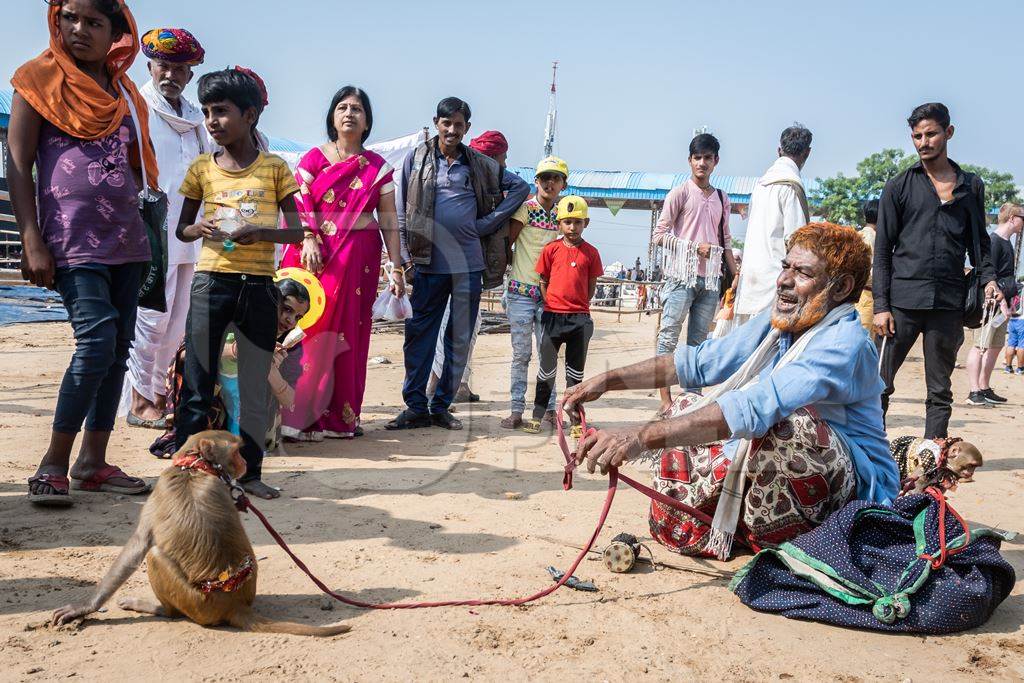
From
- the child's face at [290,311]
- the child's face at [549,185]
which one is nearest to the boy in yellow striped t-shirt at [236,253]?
the child's face at [290,311]

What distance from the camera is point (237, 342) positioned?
4.02m

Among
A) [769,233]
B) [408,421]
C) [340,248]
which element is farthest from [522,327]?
[769,233]

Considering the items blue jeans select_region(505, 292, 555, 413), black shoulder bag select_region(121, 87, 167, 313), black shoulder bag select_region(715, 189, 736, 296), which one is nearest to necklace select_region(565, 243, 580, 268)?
blue jeans select_region(505, 292, 555, 413)

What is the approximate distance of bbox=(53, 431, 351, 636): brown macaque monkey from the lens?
245 cm

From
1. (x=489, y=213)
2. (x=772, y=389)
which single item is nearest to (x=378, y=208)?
(x=489, y=213)

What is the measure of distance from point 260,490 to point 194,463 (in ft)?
4.84

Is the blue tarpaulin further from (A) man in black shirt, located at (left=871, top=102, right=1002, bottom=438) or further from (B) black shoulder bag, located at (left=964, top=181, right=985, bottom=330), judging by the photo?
(B) black shoulder bag, located at (left=964, top=181, right=985, bottom=330)

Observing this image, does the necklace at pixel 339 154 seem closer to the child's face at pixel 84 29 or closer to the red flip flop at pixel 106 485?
the child's face at pixel 84 29

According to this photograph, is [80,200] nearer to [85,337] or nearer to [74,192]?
[74,192]

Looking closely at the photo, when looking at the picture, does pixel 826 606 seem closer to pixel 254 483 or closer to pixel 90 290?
pixel 254 483

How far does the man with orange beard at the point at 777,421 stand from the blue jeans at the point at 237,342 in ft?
5.44

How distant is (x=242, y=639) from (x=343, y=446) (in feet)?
9.39

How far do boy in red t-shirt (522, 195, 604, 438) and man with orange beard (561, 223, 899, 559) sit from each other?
2.67 meters

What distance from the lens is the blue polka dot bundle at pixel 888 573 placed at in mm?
2732
